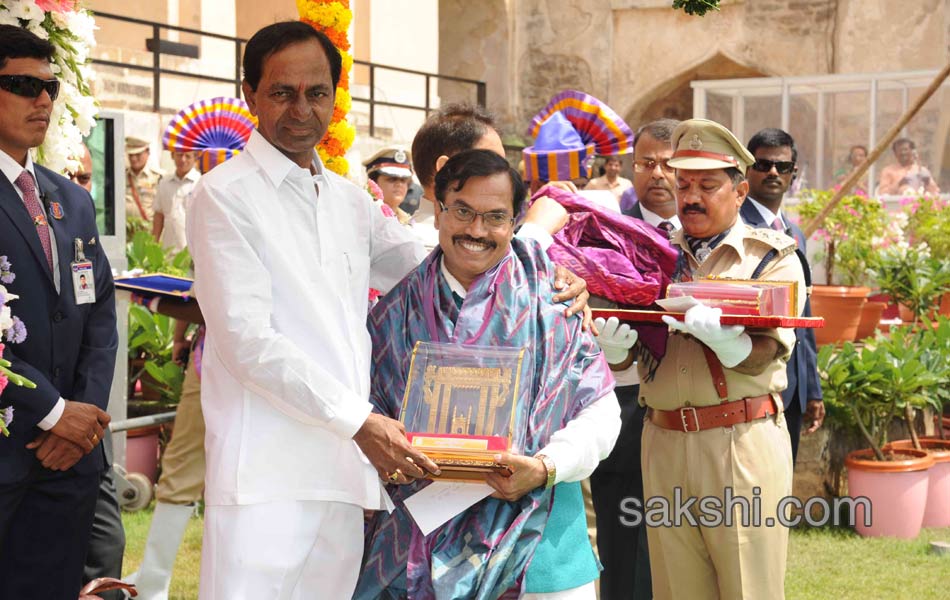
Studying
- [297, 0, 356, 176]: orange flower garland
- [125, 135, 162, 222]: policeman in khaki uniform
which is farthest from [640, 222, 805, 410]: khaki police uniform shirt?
[125, 135, 162, 222]: policeman in khaki uniform

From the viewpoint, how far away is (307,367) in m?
2.89

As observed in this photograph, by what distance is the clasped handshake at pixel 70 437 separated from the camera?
3.48m

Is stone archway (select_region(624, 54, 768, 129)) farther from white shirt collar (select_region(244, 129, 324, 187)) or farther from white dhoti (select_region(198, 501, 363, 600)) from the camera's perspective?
white dhoti (select_region(198, 501, 363, 600))

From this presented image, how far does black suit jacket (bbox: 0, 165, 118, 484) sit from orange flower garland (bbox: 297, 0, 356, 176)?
4.67 feet

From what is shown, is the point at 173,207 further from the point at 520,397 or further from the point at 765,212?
the point at 520,397

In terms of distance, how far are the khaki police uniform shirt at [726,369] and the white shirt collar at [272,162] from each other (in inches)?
57.1

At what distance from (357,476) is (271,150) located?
87 cm

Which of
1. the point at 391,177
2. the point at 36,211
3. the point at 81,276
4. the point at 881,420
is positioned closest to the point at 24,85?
the point at 36,211

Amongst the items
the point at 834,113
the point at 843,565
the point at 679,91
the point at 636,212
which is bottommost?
the point at 843,565

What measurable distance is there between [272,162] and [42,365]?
1.01m

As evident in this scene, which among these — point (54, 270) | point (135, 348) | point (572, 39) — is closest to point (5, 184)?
point (54, 270)

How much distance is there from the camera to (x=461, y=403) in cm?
295

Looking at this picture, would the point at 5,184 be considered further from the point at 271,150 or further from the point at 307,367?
the point at 307,367

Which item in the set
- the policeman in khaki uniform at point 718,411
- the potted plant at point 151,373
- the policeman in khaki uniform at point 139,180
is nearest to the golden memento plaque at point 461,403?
the policeman in khaki uniform at point 718,411
